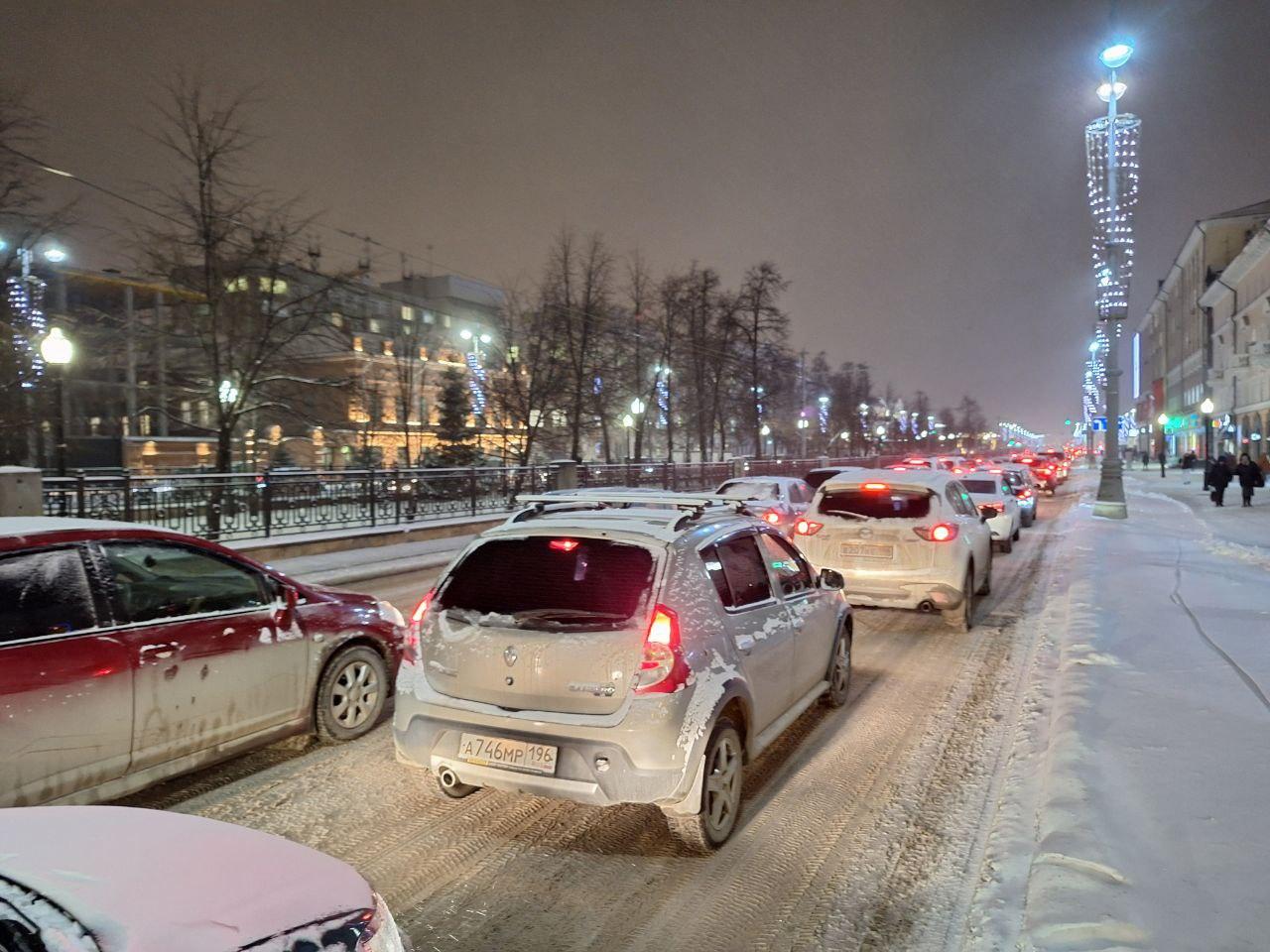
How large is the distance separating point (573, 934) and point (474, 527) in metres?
19.8

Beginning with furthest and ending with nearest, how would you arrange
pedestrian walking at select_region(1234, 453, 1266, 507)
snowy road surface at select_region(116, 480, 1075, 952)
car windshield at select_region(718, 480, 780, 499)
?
pedestrian walking at select_region(1234, 453, 1266, 507) < car windshield at select_region(718, 480, 780, 499) < snowy road surface at select_region(116, 480, 1075, 952)

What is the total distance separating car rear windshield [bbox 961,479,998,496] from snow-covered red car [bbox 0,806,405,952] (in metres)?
16.6

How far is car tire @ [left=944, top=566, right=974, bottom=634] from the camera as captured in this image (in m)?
9.30

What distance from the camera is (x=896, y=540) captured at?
30.2 feet

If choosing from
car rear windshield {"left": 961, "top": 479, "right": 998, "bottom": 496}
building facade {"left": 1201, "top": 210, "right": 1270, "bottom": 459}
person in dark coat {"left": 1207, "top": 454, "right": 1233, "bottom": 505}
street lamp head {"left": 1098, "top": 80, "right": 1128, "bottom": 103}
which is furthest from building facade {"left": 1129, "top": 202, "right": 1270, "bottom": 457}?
car rear windshield {"left": 961, "top": 479, "right": 998, "bottom": 496}

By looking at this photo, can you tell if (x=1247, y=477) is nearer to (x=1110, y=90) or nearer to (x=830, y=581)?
(x=1110, y=90)

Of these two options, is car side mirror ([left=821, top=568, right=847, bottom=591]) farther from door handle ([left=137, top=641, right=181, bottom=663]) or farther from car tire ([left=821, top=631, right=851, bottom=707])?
door handle ([left=137, top=641, right=181, bottom=663])

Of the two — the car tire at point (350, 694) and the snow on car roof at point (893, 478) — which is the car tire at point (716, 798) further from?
the snow on car roof at point (893, 478)

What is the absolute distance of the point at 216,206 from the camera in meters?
21.3

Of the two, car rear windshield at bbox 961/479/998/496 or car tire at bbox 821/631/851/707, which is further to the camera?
car rear windshield at bbox 961/479/998/496

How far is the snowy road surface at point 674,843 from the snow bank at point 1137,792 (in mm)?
257

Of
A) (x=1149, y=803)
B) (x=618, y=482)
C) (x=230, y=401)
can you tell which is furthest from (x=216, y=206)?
(x=1149, y=803)

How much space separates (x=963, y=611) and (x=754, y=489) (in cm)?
745

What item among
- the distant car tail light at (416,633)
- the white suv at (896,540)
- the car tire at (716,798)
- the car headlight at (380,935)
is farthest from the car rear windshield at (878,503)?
the car headlight at (380,935)
